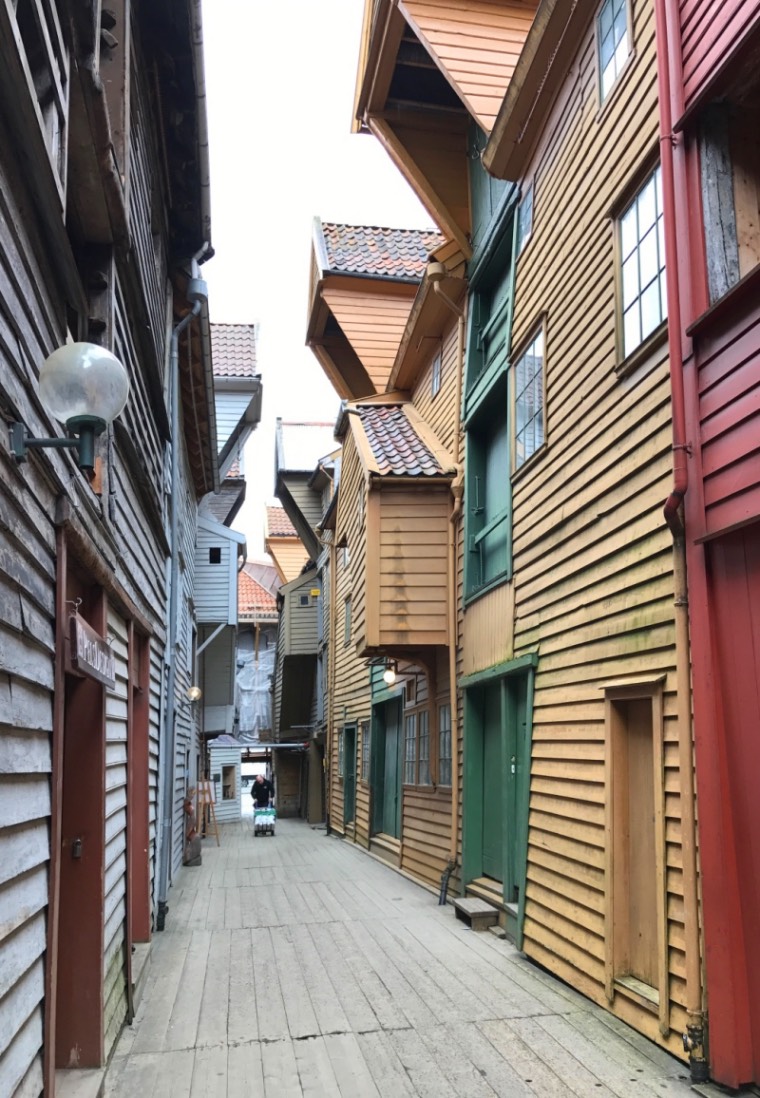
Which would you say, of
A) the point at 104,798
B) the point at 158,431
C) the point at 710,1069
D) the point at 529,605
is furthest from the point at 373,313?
the point at 710,1069

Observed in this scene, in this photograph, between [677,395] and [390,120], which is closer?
[677,395]

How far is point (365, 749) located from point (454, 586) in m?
6.31

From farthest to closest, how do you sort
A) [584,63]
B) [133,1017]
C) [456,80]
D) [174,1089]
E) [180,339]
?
[180,339]
[456,80]
[584,63]
[133,1017]
[174,1089]

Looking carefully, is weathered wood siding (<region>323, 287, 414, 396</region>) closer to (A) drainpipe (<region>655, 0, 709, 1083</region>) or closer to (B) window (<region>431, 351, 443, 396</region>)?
(B) window (<region>431, 351, 443, 396</region>)

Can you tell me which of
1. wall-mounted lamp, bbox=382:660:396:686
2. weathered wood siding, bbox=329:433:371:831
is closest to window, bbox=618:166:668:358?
weathered wood siding, bbox=329:433:371:831

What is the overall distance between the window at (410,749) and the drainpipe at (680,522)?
24.7 ft

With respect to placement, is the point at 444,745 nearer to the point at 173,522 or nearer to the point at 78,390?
the point at 173,522

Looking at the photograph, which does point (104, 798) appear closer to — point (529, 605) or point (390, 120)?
point (529, 605)

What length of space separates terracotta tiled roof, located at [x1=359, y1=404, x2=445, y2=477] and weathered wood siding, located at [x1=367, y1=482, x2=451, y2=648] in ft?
0.67

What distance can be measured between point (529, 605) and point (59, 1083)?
4.76m

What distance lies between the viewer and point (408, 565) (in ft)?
34.0

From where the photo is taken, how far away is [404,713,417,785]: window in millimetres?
11953

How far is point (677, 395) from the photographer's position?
15.8 ft

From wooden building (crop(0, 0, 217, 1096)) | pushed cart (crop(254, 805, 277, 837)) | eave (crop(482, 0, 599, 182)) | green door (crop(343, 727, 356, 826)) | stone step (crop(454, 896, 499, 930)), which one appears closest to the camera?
wooden building (crop(0, 0, 217, 1096))
